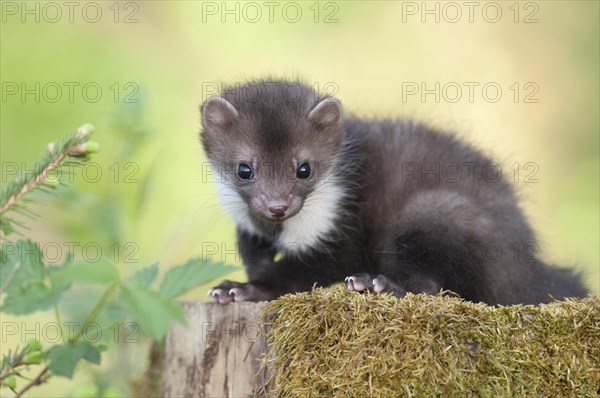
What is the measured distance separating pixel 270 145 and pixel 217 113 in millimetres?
541

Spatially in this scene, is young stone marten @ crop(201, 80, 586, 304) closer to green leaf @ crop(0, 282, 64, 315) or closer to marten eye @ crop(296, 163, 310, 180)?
marten eye @ crop(296, 163, 310, 180)

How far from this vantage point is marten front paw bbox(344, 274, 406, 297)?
13.4ft

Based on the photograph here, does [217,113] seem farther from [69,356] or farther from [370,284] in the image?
[69,356]

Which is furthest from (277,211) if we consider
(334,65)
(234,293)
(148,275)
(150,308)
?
(334,65)

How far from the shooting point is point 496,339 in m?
3.50

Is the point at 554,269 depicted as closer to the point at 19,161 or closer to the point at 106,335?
the point at 106,335

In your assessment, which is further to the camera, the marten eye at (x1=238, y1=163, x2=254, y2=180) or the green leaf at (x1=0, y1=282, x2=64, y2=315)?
the marten eye at (x1=238, y1=163, x2=254, y2=180)

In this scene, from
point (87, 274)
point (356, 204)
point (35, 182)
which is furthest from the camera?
point (356, 204)

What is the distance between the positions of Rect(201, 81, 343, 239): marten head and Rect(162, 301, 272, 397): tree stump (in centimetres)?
85

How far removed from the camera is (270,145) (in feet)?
16.9

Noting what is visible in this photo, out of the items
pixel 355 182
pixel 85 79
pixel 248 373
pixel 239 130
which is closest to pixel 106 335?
pixel 248 373

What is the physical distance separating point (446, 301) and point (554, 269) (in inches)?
80.2

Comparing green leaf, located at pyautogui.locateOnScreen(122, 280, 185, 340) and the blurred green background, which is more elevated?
green leaf, located at pyautogui.locateOnScreen(122, 280, 185, 340)

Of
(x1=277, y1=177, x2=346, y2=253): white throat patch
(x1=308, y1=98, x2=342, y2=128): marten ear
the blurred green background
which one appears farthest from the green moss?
the blurred green background
